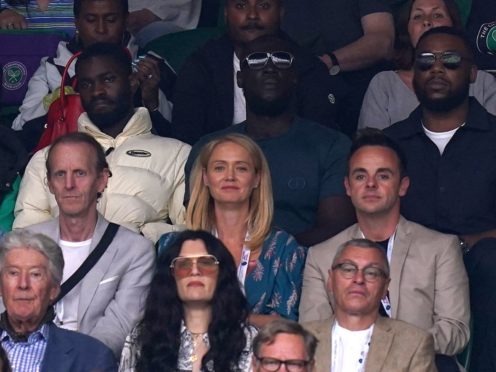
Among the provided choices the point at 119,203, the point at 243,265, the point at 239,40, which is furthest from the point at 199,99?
the point at 243,265

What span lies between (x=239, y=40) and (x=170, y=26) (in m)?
1.62

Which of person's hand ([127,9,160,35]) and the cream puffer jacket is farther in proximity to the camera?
person's hand ([127,9,160,35])

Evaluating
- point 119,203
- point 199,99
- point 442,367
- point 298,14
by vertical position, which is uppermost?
point 298,14

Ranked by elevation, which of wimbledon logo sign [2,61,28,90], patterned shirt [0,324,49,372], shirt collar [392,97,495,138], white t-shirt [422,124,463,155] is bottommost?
patterned shirt [0,324,49,372]

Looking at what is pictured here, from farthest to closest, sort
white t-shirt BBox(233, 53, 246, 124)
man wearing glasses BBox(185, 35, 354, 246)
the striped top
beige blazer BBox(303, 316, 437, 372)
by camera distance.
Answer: the striped top, white t-shirt BBox(233, 53, 246, 124), man wearing glasses BBox(185, 35, 354, 246), beige blazer BBox(303, 316, 437, 372)

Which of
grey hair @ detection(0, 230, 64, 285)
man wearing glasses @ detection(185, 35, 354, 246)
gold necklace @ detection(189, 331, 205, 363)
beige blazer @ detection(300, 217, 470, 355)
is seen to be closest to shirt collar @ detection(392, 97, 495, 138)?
man wearing glasses @ detection(185, 35, 354, 246)

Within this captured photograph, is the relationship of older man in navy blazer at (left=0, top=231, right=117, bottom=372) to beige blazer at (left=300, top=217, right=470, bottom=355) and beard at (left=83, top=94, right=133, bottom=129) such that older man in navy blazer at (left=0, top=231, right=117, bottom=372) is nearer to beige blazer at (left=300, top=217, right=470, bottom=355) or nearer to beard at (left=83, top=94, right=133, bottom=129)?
beige blazer at (left=300, top=217, right=470, bottom=355)

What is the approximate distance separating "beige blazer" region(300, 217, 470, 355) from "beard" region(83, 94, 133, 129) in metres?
1.80

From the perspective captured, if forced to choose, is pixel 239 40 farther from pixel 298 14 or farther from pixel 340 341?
pixel 340 341

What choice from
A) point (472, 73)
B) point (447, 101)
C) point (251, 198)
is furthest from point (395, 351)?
point (472, 73)

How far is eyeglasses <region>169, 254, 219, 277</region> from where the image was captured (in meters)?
8.64

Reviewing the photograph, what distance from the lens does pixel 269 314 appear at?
9117mm

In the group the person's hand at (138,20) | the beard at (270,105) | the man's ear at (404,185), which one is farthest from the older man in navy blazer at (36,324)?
the person's hand at (138,20)

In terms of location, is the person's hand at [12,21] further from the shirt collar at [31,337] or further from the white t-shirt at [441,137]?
the shirt collar at [31,337]
